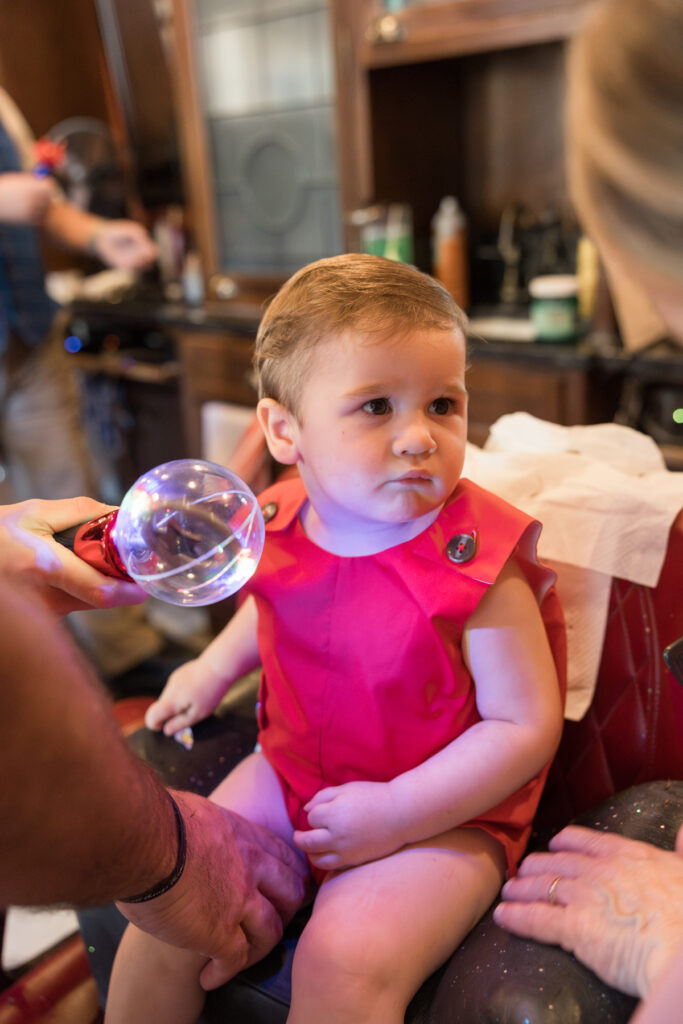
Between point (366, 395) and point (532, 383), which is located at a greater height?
point (366, 395)

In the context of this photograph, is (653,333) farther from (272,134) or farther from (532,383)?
(272,134)

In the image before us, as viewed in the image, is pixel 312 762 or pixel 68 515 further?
pixel 312 762

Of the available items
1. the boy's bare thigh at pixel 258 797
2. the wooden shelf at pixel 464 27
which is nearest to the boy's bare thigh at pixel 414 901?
the boy's bare thigh at pixel 258 797

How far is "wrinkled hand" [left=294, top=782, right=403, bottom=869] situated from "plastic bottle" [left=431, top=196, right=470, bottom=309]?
1.79 metres

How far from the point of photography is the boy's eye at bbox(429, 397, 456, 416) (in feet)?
2.90

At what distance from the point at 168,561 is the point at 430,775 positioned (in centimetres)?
36

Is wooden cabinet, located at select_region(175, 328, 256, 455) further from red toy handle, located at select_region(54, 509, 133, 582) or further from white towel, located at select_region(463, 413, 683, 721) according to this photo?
red toy handle, located at select_region(54, 509, 133, 582)

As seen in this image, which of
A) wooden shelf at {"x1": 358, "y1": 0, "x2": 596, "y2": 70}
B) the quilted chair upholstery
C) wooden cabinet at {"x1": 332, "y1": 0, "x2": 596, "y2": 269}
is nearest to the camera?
the quilted chair upholstery

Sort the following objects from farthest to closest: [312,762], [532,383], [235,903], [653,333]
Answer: [532,383] < [653,333] < [312,762] < [235,903]

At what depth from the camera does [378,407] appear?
87 cm

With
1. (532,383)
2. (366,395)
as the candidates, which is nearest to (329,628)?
(366,395)

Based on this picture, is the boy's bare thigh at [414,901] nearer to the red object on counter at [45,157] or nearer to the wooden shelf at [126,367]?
the red object on counter at [45,157]

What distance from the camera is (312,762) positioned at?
3.32ft

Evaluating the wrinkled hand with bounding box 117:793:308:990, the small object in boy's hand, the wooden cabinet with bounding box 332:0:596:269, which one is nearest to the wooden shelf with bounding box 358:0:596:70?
the wooden cabinet with bounding box 332:0:596:269
